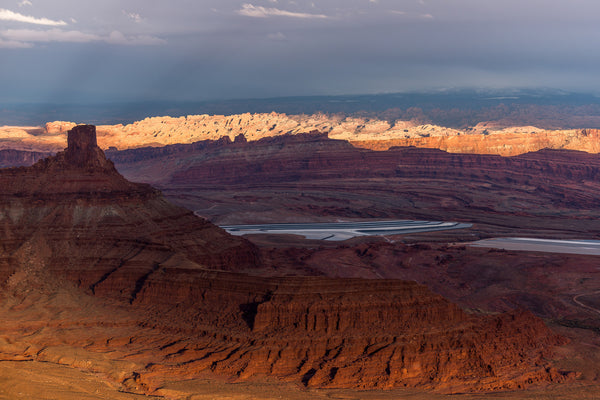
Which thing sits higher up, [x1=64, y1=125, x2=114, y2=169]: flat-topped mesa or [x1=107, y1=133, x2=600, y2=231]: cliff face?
[x1=64, y1=125, x2=114, y2=169]: flat-topped mesa

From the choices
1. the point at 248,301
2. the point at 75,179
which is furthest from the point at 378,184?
the point at 248,301

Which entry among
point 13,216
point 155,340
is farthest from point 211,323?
point 13,216

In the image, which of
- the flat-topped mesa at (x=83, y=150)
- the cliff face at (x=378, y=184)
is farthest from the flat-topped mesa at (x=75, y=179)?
the cliff face at (x=378, y=184)

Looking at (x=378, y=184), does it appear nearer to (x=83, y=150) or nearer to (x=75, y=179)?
(x=83, y=150)

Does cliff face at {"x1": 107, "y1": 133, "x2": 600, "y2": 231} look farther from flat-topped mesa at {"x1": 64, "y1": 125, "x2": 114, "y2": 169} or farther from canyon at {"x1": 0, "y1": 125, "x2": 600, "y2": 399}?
flat-topped mesa at {"x1": 64, "y1": 125, "x2": 114, "y2": 169}

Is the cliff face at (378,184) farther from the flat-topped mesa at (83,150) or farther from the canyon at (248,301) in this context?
the flat-topped mesa at (83,150)

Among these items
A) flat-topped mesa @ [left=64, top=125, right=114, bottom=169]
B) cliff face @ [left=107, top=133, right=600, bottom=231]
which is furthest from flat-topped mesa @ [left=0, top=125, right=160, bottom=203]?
cliff face @ [left=107, top=133, right=600, bottom=231]
